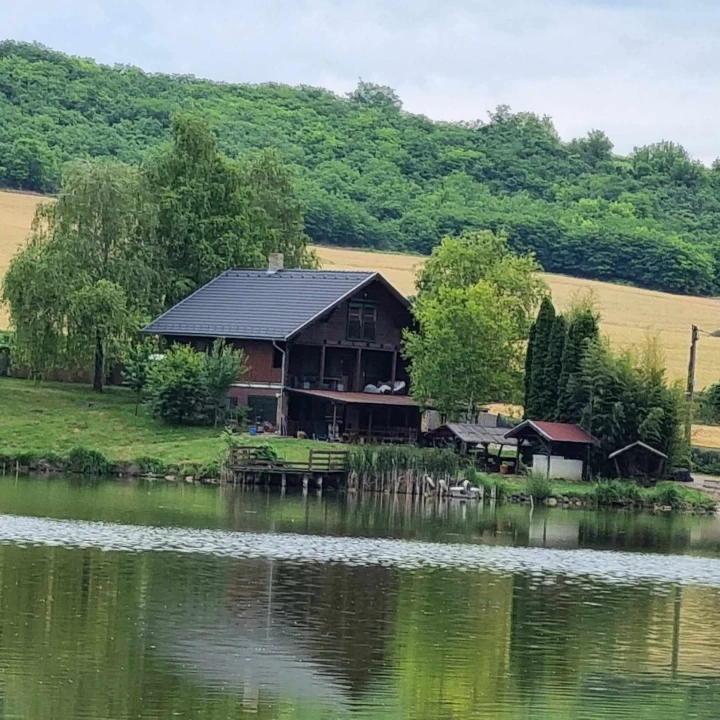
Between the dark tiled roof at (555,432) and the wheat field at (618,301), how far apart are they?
25253mm

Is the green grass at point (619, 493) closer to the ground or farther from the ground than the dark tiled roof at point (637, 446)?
closer to the ground

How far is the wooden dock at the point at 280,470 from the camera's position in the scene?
5659 centimetres

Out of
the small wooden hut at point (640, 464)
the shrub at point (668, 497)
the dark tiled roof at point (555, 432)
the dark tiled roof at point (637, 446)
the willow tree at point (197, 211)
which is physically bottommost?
the shrub at point (668, 497)

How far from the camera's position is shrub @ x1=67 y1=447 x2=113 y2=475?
5641 cm

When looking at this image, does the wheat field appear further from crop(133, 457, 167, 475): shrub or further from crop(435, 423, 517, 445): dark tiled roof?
crop(133, 457, 167, 475): shrub

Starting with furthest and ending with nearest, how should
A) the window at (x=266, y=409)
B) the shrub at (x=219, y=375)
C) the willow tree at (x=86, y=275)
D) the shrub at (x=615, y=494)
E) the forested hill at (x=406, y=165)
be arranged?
the forested hill at (x=406, y=165)
the window at (x=266, y=409)
the willow tree at (x=86, y=275)
the shrub at (x=219, y=375)
the shrub at (x=615, y=494)

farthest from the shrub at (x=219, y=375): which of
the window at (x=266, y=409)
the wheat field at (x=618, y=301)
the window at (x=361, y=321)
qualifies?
the wheat field at (x=618, y=301)

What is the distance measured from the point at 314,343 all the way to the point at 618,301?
139 feet

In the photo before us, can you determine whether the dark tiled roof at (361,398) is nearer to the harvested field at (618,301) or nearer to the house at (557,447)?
the house at (557,447)

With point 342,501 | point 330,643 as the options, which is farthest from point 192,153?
point 330,643

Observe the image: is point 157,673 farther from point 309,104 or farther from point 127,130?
point 309,104

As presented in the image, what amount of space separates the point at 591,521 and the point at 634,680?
2784 cm

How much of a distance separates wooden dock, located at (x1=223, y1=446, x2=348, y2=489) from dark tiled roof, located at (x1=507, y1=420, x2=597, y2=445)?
23.4 ft

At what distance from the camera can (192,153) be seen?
253 ft
